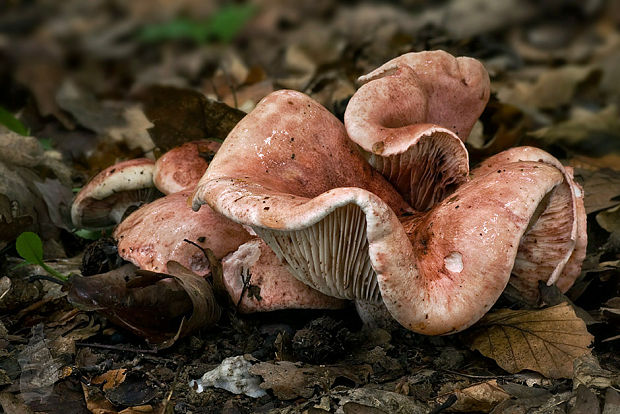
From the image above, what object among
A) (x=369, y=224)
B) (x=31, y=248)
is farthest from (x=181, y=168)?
(x=369, y=224)

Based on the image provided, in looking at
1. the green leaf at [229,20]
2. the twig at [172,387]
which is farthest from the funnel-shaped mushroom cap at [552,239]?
the green leaf at [229,20]

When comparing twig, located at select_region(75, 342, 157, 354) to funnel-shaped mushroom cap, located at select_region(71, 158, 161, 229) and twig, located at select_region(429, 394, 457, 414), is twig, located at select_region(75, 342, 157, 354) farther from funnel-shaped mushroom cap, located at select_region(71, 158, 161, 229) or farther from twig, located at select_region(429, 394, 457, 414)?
twig, located at select_region(429, 394, 457, 414)

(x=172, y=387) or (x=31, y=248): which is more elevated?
(x=31, y=248)

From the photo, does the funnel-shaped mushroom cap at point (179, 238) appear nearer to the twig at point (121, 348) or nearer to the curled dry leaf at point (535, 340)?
the twig at point (121, 348)

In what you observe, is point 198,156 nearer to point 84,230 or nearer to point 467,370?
point 84,230

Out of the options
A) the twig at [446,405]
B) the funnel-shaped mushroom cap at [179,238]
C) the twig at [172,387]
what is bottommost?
the twig at [172,387]

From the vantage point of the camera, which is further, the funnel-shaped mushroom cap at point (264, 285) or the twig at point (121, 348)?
the funnel-shaped mushroom cap at point (264, 285)

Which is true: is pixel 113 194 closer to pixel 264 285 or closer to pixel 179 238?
pixel 179 238
